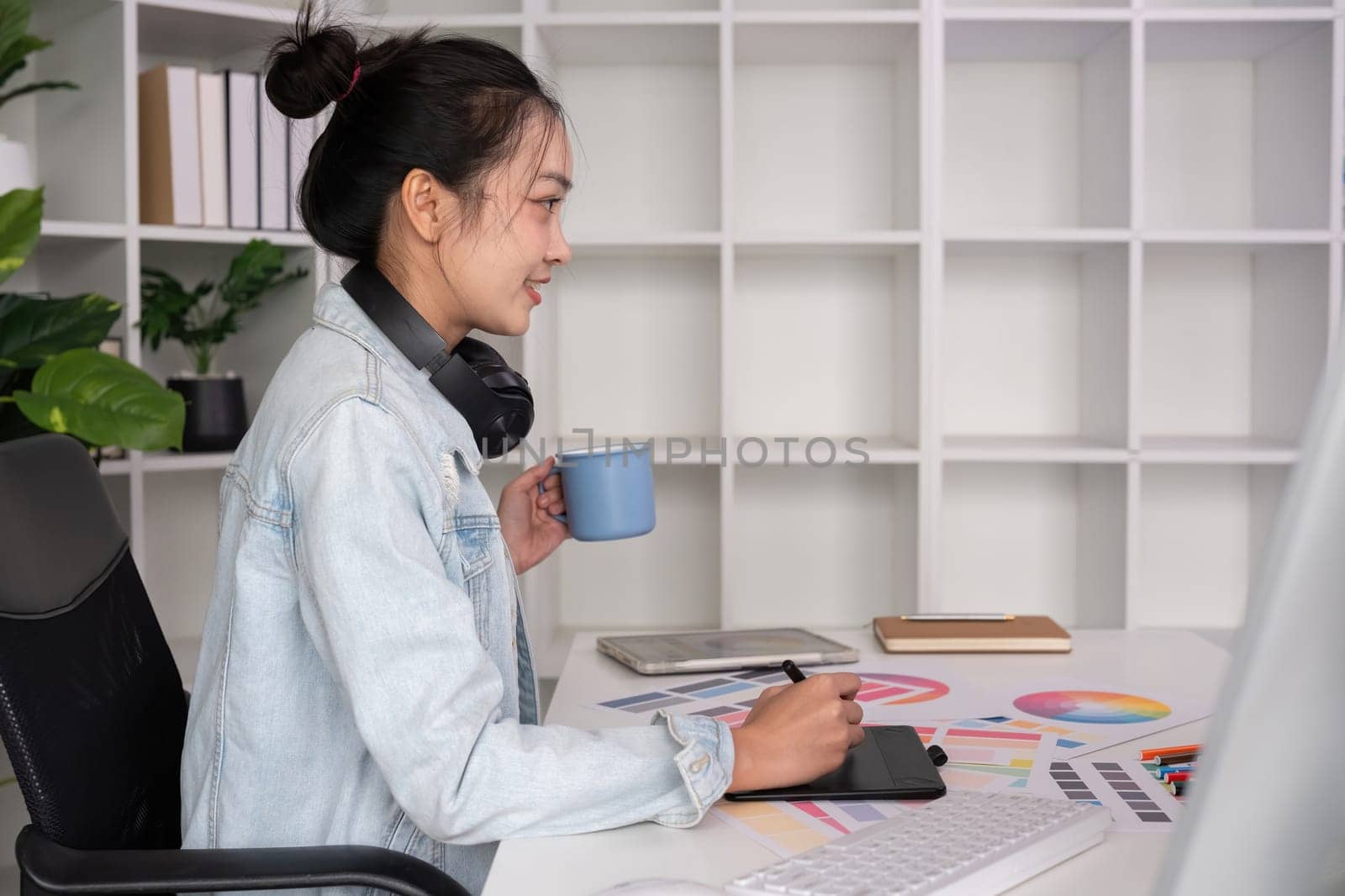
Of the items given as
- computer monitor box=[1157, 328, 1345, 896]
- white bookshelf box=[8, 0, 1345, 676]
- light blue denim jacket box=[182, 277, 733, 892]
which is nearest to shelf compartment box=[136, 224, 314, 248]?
white bookshelf box=[8, 0, 1345, 676]

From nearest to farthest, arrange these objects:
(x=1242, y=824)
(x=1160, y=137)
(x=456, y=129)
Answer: (x=1242, y=824), (x=456, y=129), (x=1160, y=137)

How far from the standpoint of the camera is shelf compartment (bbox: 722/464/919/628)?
279cm

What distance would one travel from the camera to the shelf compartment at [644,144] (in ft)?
8.91

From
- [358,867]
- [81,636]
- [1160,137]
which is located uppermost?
[1160,137]

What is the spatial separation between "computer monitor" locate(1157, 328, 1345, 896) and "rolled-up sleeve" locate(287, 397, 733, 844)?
0.60 meters

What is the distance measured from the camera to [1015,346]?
2.75m

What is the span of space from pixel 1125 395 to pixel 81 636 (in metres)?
1.98

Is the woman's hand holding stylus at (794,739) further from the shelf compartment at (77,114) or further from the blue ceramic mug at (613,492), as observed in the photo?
the shelf compartment at (77,114)

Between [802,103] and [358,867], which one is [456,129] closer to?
[358,867]

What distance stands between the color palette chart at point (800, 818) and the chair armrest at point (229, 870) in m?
0.21

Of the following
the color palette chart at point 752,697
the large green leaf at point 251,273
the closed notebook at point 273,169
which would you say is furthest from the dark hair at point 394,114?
the closed notebook at point 273,169

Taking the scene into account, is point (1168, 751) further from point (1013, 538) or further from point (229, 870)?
point (1013, 538)

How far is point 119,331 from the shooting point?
225 centimetres

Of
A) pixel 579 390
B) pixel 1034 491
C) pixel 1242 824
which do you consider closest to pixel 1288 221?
pixel 1034 491
